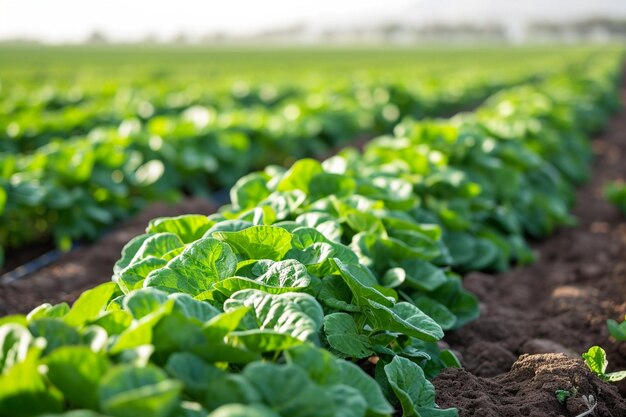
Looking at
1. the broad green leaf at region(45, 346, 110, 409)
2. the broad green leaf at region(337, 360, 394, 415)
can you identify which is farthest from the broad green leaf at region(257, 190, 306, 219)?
the broad green leaf at region(45, 346, 110, 409)

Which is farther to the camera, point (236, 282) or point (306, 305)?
point (236, 282)

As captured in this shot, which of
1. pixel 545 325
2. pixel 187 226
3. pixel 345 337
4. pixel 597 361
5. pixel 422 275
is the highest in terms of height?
pixel 187 226

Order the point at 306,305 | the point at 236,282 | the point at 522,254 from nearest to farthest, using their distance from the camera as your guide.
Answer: the point at 306,305
the point at 236,282
the point at 522,254

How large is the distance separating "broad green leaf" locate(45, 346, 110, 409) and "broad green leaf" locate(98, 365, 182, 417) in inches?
2.4

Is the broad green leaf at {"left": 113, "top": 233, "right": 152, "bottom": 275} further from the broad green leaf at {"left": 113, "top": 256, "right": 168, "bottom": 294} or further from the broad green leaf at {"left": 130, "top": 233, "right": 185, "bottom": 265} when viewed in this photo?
the broad green leaf at {"left": 113, "top": 256, "right": 168, "bottom": 294}

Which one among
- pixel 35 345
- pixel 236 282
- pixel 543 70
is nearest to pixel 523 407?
pixel 236 282

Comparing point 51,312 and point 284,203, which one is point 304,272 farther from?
point 284,203

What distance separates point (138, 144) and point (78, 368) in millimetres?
5203

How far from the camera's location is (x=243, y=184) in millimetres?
3270

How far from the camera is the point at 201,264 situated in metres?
2.06

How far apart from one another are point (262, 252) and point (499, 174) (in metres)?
3.16

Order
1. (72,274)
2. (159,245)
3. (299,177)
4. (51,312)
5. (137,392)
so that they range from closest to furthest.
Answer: (137,392) → (51,312) → (159,245) → (299,177) → (72,274)

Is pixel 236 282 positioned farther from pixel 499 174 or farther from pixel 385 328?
pixel 499 174

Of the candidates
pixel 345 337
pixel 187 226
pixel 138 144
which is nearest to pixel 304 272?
pixel 345 337
